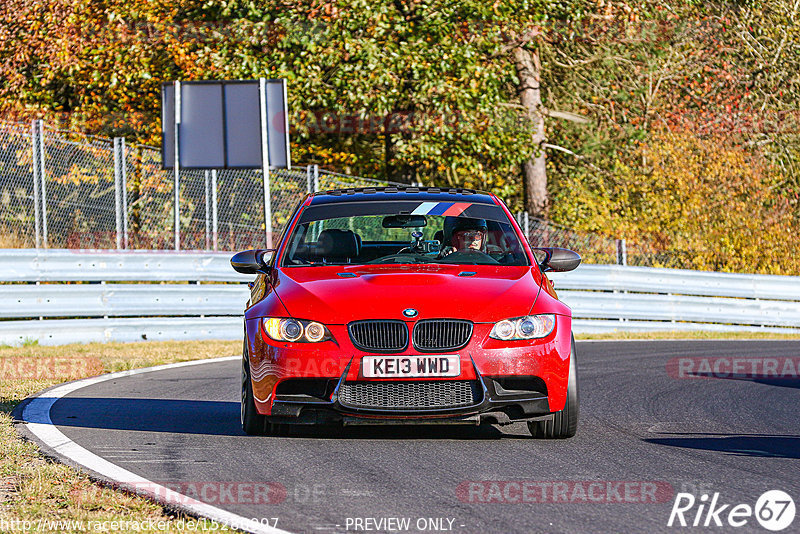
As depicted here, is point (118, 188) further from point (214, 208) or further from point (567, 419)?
point (567, 419)

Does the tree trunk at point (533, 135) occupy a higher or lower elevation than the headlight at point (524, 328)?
higher

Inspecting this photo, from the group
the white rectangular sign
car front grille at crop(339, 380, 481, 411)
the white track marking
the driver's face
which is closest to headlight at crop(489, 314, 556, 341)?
car front grille at crop(339, 380, 481, 411)

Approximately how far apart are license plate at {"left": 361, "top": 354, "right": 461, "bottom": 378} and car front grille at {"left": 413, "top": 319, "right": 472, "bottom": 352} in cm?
7

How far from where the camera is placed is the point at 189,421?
27.8ft

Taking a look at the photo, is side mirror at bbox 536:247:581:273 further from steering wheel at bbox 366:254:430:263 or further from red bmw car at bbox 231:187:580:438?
steering wheel at bbox 366:254:430:263

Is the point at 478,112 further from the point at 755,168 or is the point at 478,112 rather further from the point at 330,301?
the point at 330,301

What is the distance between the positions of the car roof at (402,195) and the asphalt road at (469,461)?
65.4 inches

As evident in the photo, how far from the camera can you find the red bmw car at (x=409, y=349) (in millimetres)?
7055

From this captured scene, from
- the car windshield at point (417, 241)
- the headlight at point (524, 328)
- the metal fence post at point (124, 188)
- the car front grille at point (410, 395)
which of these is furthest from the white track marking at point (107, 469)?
the metal fence post at point (124, 188)

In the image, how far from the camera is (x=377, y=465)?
6.59 metres

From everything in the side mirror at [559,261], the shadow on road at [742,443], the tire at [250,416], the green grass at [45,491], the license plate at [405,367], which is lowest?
the shadow on road at [742,443]

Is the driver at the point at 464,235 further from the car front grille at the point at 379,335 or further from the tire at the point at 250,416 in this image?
the tire at the point at 250,416

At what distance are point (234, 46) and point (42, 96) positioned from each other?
523cm

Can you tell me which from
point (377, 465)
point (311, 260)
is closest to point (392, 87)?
point (311, 260)
